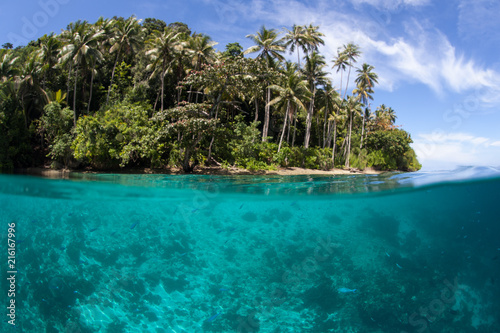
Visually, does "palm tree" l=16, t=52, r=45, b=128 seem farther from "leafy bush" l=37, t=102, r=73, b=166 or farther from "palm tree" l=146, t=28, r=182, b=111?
"palm tree" l=146, t=28, r=182, b=111

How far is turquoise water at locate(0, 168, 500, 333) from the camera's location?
10531 millimetres

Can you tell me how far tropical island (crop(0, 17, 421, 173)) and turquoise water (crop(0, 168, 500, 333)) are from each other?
5922 millimetres

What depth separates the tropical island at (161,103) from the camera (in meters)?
22.6

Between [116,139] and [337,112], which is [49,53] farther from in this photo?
[337,112]

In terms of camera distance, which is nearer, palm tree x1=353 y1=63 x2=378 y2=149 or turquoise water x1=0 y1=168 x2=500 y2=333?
turquoise water x1=0 y1=168 x2=500 y2=333

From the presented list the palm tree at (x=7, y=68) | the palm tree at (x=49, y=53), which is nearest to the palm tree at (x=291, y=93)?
the palm tree at (x=49, y=53)

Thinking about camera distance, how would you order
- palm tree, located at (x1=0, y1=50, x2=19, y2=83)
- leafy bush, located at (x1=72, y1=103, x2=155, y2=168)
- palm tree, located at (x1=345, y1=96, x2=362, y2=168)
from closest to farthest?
leafy bush, located at (x1=72, y1=103, x2=155, y2=168)
palm tree, located at (x1=0, y1=50, x2=19, y2=83)
palm tree, located at (x1=345, y1=96, x2=362, y2=168)

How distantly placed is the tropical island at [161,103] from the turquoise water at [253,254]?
5.92m

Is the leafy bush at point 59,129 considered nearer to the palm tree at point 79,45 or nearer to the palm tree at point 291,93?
the palm tree at point 79,45

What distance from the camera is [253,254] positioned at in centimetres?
1864

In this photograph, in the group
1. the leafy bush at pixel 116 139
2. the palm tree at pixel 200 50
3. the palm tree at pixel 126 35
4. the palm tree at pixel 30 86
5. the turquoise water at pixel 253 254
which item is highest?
the palm tree at pixel 126 35

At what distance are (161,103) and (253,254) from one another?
17.9 meters

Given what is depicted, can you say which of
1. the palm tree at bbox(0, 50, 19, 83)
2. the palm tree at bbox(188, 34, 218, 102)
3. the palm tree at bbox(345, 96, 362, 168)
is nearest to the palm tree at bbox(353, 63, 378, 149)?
the palm tree at bbox(345, 96, 362, 168)

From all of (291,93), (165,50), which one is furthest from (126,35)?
(291,93)
